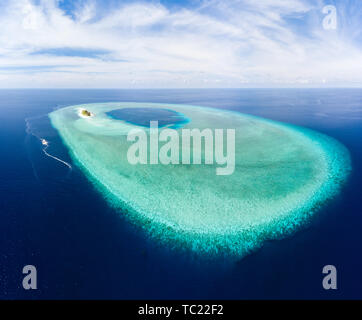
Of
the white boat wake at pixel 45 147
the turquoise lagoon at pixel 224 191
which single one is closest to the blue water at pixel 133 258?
the turquoise lagoon at pixel 224 191

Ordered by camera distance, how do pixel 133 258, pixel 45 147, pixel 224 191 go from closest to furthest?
pixel 133 258
pixel 224 191
pixel 45 147

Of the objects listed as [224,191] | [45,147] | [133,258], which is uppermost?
[45,147]

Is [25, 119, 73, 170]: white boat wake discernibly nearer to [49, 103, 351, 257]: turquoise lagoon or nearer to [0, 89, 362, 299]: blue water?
[49, 103, 351, 257]: turquoise lagoon

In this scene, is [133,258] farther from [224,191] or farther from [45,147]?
[45,147]

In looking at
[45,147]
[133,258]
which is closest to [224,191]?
[133,258]

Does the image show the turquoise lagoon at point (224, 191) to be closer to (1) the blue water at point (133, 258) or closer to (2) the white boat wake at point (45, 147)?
(1) the blue water at point (133, 258)

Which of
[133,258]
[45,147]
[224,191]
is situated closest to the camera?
[133,258]

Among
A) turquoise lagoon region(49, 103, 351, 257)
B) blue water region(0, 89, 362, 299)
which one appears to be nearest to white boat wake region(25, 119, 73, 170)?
turquoise lagoon region(49, 103, 351, 257)

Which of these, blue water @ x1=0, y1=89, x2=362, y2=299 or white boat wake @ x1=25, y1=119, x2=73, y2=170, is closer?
blue water @ x1=0, y1=89, x2=362, y2=299
